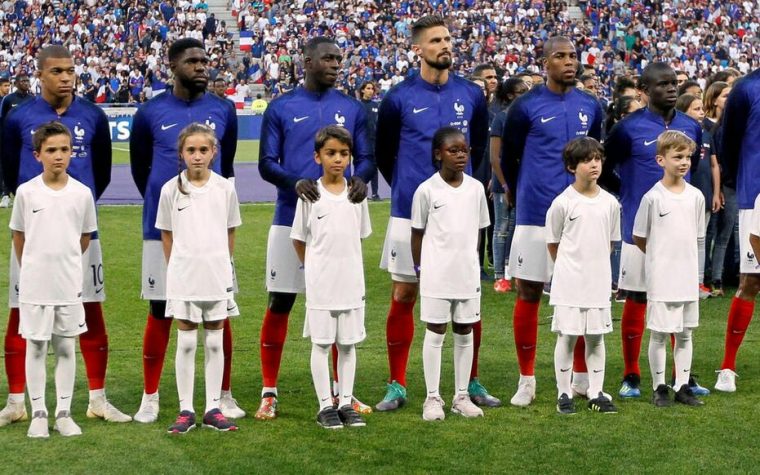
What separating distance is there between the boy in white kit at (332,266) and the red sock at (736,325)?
260 cm

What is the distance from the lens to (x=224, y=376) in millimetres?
7602

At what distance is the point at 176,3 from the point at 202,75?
3456 cm

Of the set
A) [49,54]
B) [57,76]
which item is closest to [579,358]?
[57,76]

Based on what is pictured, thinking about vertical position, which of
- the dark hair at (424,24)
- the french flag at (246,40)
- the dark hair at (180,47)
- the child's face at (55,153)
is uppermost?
the french flag at (246,40)

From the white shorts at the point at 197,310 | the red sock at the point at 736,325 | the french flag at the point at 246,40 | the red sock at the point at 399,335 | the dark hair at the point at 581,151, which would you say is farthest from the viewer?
the french flag at the point at 246,40

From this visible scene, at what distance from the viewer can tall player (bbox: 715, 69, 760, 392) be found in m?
7.96

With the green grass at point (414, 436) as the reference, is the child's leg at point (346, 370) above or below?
above

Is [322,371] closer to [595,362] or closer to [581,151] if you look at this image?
[595,362]

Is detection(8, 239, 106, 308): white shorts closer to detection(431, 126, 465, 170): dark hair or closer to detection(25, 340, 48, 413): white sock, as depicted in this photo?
detection(25, 340, 48, 413): white sock

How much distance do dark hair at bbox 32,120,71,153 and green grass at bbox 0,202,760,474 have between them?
5.37 ft

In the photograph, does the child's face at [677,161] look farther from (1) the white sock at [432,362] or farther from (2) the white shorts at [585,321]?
(1) the white sock at [432,362]

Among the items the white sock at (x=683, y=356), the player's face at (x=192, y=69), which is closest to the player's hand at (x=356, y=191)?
the player's face at (x=192, y=69)

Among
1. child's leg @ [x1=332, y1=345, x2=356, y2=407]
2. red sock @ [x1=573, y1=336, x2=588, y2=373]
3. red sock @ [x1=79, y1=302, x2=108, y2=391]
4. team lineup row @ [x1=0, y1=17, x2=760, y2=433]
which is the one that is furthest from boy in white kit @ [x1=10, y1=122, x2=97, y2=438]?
red sock @ [x1=573, y1=336, x2=588, y2=373]

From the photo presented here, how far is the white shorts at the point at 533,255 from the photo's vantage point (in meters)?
7.74
